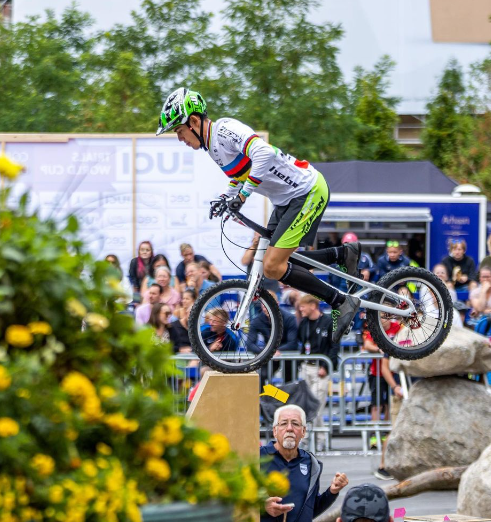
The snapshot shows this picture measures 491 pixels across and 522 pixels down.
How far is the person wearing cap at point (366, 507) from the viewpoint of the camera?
5.24 metres

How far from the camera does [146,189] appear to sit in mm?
14109

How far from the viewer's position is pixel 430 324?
23.0 feet

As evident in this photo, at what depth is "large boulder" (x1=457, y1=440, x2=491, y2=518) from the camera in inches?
282

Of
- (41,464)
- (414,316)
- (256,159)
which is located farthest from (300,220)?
(41,464)

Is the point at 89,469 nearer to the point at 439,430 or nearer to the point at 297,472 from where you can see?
the point at 297,472

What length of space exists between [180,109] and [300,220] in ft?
3.18

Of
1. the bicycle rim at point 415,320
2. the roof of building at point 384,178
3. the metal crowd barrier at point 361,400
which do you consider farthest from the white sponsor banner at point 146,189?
the bicycle rim at point 415,320

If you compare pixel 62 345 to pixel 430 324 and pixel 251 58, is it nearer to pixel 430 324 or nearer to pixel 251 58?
pixel 430 324

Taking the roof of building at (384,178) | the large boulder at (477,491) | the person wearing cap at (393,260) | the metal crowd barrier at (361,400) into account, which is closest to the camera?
the large boulder at (477,491)

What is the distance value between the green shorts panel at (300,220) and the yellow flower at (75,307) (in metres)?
4.27

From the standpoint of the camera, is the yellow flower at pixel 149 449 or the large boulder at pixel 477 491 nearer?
the yellow flower at pixel 149 449

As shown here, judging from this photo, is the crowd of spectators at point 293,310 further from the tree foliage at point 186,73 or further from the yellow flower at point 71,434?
the tree foliage at point 186,73

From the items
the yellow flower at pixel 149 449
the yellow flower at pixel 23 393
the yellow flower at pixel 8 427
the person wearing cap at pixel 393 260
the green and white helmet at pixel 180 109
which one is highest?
the green and white helmet at pixel 180 109

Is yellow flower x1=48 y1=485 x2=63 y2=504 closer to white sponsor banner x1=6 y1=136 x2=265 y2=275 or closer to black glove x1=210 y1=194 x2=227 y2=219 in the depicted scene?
black glove x1=210 y1=194 x2=227 y2=219
